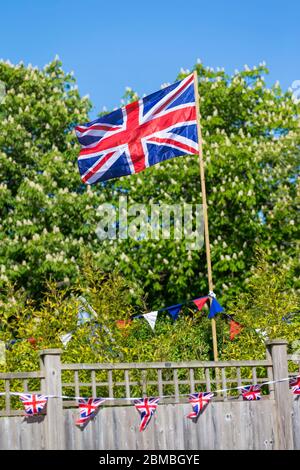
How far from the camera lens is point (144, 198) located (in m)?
26.8

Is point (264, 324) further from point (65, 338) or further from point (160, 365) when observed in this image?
point (160, 365)

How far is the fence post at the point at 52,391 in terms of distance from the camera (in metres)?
10.8

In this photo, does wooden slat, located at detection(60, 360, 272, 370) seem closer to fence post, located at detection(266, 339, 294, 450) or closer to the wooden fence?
the wooden fence

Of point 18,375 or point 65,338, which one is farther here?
point 65,338

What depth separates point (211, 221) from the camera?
26.2m

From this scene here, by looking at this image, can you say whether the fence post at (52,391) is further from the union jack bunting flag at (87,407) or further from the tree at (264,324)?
the tree at (264,324)

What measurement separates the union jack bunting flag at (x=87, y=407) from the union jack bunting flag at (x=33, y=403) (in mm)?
594

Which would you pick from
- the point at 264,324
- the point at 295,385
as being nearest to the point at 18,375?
the point at 295,385

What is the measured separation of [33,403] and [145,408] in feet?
5.38

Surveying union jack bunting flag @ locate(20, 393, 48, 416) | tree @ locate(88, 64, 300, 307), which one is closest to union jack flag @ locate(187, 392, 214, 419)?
union jack bunting flag @ locate(20, 393, 48, 416)

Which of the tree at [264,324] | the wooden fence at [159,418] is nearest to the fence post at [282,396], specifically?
the wooden fence at [159,418]
